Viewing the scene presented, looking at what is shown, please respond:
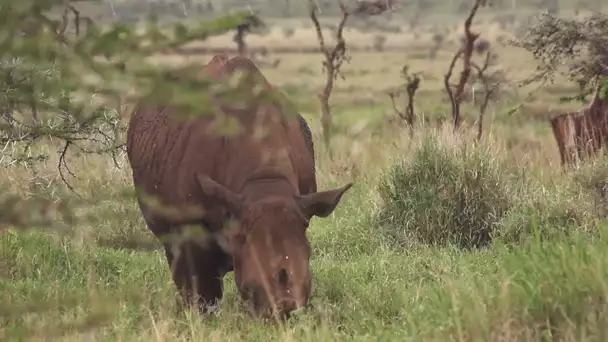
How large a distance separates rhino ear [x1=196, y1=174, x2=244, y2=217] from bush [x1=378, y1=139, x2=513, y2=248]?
334 centimetres

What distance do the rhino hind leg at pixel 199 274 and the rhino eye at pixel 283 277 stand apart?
1104 millimetres

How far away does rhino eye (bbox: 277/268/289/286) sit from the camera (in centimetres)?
528

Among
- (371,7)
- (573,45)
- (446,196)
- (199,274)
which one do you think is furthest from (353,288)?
(371,7)

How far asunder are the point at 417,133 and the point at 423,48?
165 ft

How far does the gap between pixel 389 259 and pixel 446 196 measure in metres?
1.24

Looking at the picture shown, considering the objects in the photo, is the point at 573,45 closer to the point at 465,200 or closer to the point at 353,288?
the point at 465,200

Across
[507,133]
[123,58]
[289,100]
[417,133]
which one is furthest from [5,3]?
[507,133]

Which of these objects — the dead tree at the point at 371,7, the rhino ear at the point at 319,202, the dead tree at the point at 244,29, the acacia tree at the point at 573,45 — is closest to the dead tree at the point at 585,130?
the acacia tree at the point at 573,45

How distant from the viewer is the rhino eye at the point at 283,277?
17.3 feet

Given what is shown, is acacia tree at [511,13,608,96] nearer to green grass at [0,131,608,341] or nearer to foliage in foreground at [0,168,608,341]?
green grass at [0,131,608,341]

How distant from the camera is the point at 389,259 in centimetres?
819

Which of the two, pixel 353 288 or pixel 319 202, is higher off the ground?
pixel 319 202

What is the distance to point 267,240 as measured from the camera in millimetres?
5387

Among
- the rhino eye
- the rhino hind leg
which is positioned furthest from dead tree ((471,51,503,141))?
the rhino eye
